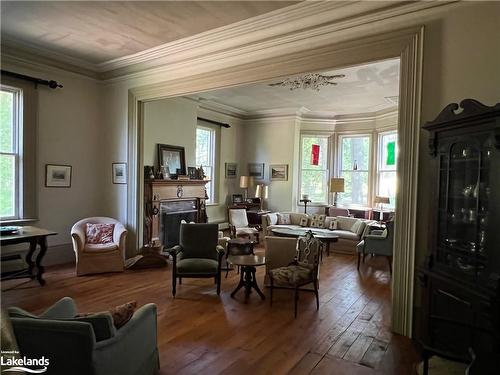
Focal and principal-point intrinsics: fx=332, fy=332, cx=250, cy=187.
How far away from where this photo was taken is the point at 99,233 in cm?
539

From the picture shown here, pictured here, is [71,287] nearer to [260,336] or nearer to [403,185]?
[260,336]

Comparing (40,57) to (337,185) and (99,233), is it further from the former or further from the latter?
(337,185)

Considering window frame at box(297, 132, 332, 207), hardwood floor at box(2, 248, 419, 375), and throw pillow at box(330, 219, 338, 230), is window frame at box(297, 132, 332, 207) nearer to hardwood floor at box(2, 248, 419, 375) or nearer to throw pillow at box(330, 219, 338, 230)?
throw pillow at box(330, 219, 338, 230)

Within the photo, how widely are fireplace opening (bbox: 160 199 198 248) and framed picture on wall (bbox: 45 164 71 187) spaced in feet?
5.41

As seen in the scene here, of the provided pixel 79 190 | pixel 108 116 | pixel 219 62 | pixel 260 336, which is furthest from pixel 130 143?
pixel 260 336

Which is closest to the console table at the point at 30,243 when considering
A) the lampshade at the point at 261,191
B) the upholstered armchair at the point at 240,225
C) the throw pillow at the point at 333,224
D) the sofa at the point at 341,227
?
the upholstered armchair at the point at 240,225

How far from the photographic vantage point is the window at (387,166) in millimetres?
8102

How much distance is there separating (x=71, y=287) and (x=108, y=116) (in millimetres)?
3068

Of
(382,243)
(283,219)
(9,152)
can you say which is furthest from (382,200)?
(9,152)

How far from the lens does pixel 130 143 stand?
226 inches

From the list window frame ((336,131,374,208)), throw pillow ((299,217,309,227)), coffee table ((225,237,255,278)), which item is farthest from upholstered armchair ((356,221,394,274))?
window frame ((336,131,374,208))

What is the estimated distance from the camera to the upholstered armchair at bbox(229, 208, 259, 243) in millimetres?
7191

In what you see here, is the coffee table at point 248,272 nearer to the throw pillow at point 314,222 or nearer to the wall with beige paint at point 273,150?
the throw pillow at point 314,222

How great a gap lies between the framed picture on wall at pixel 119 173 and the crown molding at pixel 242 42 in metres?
1.54
